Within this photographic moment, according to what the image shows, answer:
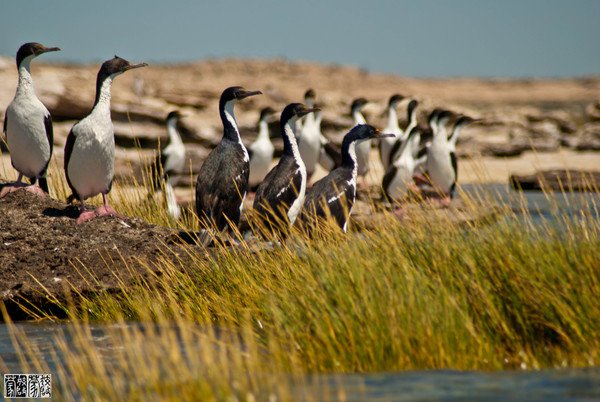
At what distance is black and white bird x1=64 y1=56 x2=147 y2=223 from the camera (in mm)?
8953

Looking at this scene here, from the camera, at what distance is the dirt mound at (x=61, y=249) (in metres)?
8.14

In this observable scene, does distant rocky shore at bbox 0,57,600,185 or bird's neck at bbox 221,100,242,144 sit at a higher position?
bird's neck at bbox 221,100,242,144

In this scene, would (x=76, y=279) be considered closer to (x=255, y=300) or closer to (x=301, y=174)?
(x=255, y=300)

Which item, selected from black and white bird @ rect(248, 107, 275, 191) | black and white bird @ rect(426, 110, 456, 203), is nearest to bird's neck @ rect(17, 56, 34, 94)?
black and white bird @ rect(248, 107, 275, 191)

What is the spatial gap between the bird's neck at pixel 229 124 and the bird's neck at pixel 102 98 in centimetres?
134

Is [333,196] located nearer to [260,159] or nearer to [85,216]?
[85,216]

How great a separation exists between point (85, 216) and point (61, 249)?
1.64 ft

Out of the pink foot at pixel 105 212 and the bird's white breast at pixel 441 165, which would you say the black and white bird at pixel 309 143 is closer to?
the bird's white breast at pixel 441 165

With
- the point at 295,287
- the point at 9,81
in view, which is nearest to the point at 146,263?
the point at 295,287

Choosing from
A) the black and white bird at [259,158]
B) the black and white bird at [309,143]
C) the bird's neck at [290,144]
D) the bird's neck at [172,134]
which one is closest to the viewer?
the bird's neck at [290,144]

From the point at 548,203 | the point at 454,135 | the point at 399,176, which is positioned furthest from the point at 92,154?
the point at 454,135

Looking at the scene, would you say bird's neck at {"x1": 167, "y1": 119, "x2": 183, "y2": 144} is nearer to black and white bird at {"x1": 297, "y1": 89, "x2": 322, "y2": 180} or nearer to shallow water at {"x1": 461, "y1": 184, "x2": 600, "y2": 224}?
black and white bird at {"x1": 297, "y1": 89, "x2": 322, "y2": 180}

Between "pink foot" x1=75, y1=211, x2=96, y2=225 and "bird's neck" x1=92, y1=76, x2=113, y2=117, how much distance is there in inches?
35.5

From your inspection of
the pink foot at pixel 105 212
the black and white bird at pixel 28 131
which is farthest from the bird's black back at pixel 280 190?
the black and white bird at pixel 28 131
